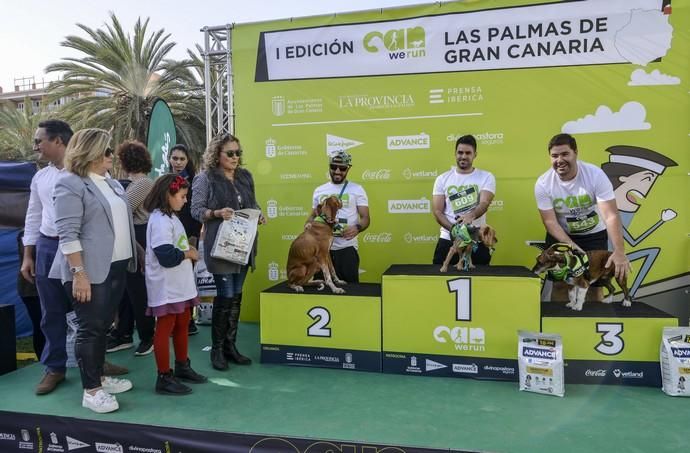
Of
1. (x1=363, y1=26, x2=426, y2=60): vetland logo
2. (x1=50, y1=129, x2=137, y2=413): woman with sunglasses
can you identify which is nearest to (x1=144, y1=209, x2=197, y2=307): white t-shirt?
(x1=50, y1=129, x2=137, y2=413): woman with sunglasses

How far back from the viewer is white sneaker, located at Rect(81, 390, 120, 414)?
2.74 metres

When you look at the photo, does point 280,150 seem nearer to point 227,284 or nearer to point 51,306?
point 227,284

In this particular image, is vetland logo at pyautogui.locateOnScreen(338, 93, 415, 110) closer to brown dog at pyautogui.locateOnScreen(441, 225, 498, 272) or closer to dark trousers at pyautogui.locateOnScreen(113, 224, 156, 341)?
brown dog at pyautogui.locateOnScreen(441, 225, 498, 272)

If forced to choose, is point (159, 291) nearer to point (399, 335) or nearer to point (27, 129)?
point (399, 335)

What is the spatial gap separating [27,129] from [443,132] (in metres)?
20.1

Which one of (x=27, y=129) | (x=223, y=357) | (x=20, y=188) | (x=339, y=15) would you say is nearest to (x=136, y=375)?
(x=223, y=357)

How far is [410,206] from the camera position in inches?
187

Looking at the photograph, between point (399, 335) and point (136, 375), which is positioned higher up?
point (399, 335)

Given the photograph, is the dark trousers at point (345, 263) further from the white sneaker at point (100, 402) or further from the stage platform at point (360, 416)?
the white sneaker at point (100, 402)

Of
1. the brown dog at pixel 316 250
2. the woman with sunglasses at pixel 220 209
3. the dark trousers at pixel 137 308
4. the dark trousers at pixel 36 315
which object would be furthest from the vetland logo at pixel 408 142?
the dark trousers at pixel 36 315

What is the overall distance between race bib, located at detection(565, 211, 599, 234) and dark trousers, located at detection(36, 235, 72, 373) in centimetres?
347

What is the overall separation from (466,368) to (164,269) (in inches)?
82.2

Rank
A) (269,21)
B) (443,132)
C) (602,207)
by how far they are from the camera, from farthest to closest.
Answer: (269,21) → (443,132) → (602,207)

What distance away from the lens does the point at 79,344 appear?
2.74m
